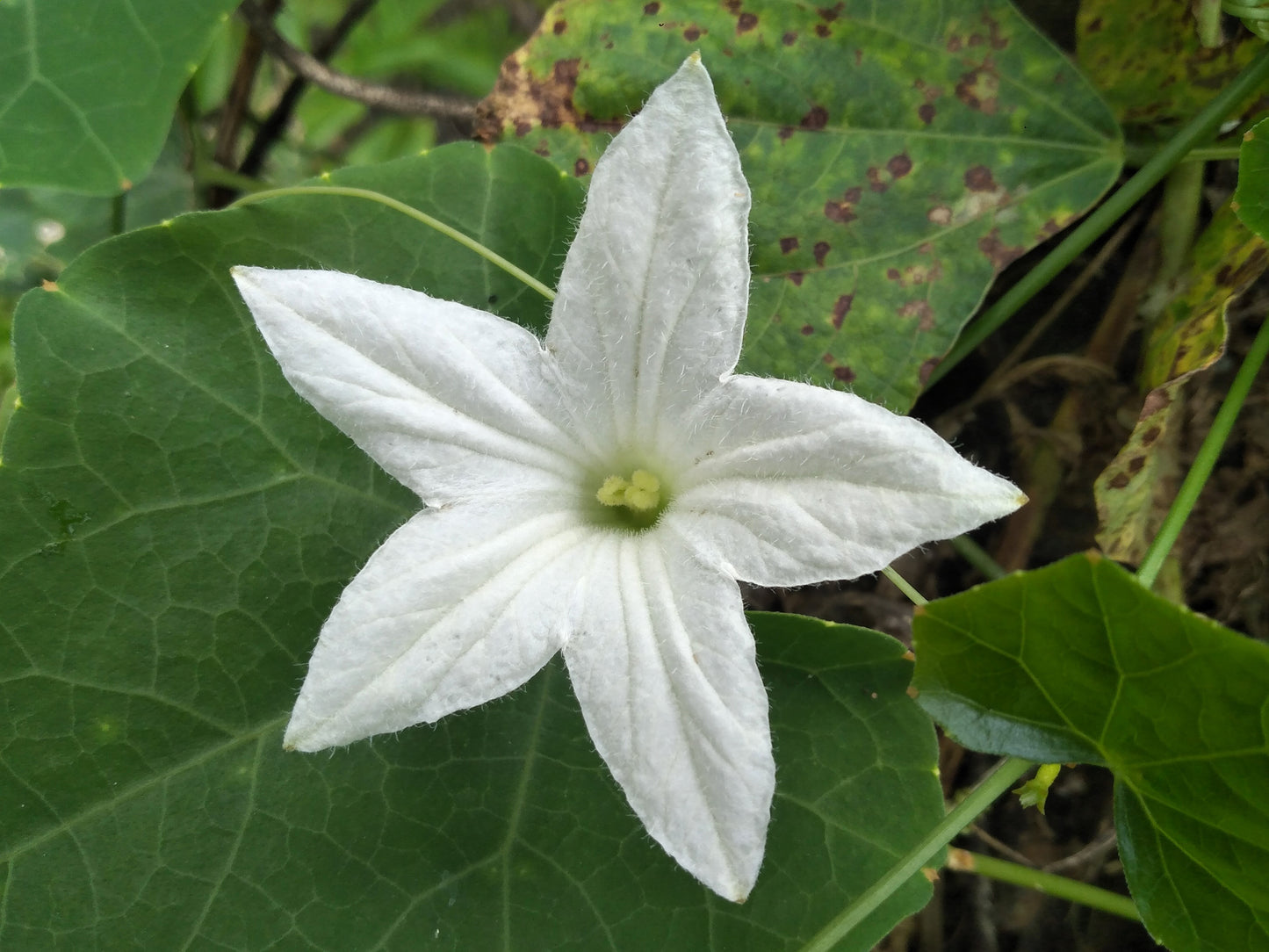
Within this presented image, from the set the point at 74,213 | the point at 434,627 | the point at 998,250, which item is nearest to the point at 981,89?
the point at 998,250

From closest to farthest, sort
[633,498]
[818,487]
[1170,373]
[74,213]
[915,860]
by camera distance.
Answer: [818,487] < [915,860] < [633,498] < [1170,373] < [74,213]

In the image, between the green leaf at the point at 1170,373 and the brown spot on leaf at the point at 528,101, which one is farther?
the brown spot on leaf at the point at 528,101

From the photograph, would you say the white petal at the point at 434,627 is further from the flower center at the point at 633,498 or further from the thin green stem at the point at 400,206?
the thin green stem at the point at 400,206


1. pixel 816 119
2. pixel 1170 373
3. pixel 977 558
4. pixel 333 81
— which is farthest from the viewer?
pixel 333 81

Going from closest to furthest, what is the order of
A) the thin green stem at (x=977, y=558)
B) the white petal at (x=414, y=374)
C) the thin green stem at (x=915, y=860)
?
the white petal at (x=414, y=374), the thin green stem at (x=915, y=860), the thin green stem at (x=977, y=558)

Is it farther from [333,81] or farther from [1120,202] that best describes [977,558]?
[333,81]

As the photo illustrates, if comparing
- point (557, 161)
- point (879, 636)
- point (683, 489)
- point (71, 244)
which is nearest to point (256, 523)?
point (683, 489)

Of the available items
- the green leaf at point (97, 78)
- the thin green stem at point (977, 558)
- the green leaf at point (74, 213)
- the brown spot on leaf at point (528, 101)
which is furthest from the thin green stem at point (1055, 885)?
the green leaf at point (74, 213)
